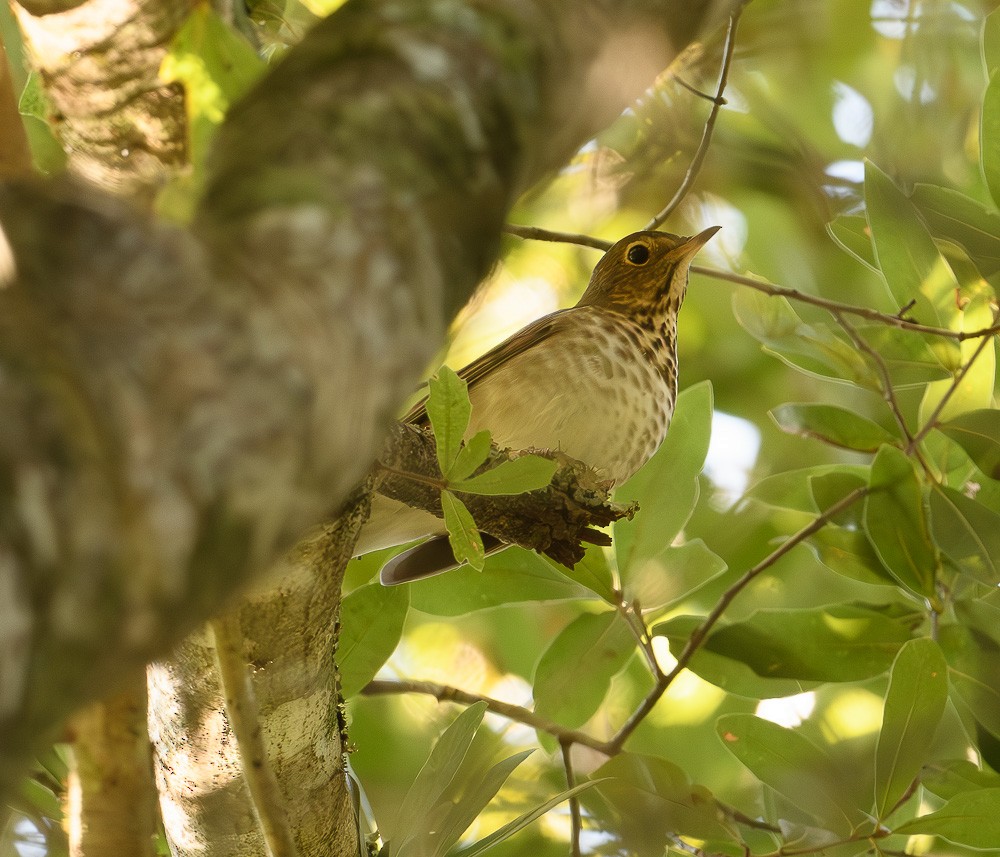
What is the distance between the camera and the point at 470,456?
1427 mm

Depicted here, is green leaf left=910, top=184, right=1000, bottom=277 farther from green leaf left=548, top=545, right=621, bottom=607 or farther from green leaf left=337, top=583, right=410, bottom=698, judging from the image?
green leaf left=337, top=583, right=410, bottom=698

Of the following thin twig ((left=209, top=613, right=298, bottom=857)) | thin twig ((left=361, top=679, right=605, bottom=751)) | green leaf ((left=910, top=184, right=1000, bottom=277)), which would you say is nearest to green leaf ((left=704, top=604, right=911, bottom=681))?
thin twig ((left=361, top=679, right=605, bottom=751))

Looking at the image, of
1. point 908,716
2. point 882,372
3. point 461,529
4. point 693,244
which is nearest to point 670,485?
point 882,372

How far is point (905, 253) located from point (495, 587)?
1.17 meters

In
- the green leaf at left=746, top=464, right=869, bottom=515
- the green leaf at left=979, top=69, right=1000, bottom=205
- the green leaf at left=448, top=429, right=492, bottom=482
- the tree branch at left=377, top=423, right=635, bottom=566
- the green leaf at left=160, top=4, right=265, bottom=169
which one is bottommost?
the green leaf at left=448, top=429, right=492, bottom=482

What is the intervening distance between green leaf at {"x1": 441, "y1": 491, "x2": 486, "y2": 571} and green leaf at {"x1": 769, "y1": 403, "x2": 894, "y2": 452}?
1187 mm

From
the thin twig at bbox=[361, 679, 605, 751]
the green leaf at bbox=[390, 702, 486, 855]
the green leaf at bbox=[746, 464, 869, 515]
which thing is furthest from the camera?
the green leaf at bbox=[746, 464, 869, 515]

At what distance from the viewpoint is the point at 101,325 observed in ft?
1.71

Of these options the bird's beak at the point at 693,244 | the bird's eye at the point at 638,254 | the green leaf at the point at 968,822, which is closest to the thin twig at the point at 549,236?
the bird's beak at the point at 693,244

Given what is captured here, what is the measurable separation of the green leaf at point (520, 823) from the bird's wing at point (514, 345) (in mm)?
1116

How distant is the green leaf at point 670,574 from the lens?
7.84ft

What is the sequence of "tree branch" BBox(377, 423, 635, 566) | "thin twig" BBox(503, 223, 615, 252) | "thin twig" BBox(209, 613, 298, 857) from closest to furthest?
"thin twig" BBox(209, 613, 298, 857)
"tree branch" BBox(377, 423, 635, 566)
"thin twig" BBox(503, 223, 615, 252)

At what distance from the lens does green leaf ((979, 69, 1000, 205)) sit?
220cm

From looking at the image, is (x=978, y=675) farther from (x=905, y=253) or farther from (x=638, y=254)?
(x=638, y=254)
